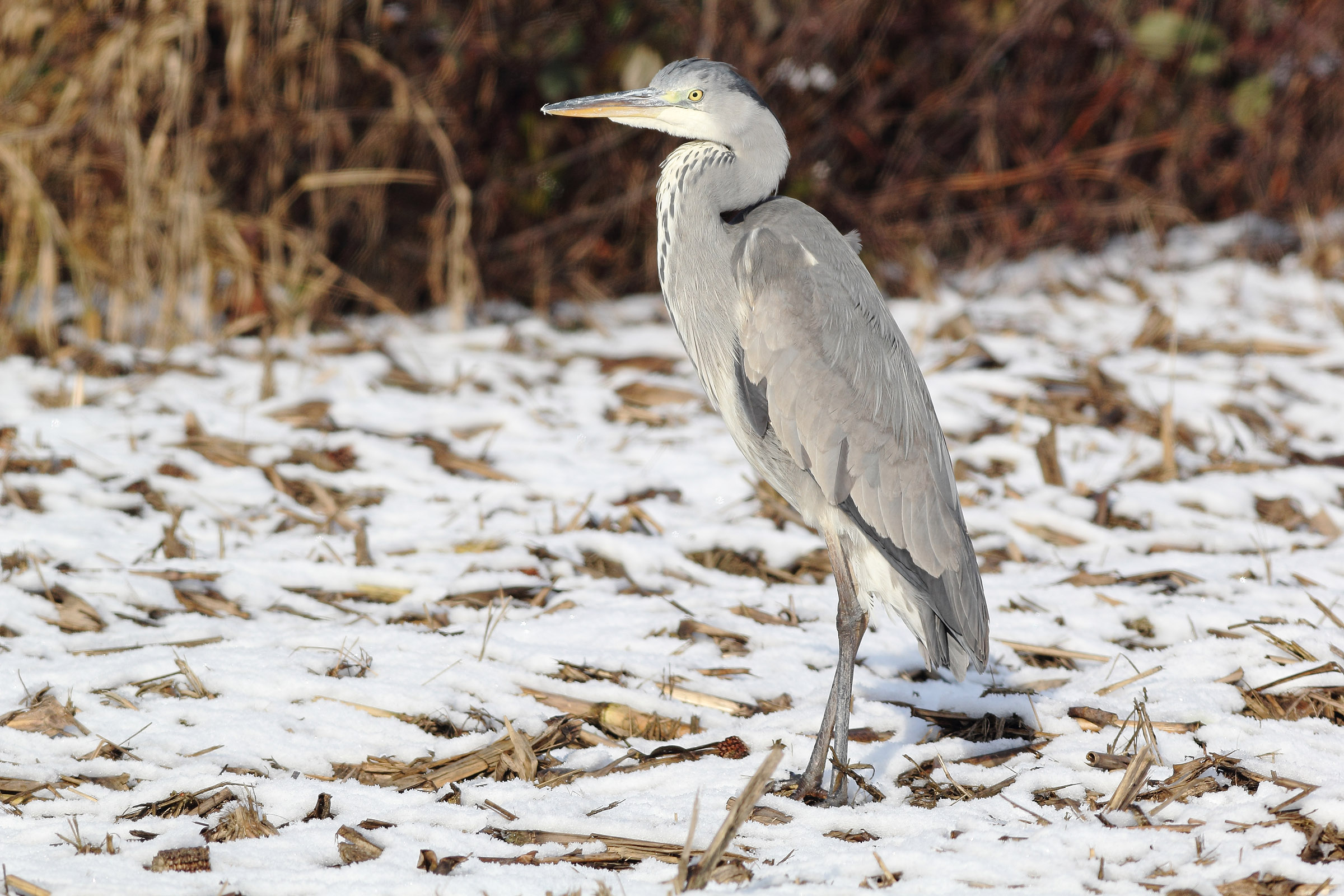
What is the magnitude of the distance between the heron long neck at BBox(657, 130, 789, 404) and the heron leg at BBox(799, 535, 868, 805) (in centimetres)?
67

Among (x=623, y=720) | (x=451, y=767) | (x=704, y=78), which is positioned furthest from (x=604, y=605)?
(x=704, y=78)

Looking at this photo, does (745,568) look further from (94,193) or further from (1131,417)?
(94,193)

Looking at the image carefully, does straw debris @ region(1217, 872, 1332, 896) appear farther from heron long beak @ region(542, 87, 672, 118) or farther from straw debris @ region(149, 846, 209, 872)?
heron long beak @ region(542, 87, 672, 118)

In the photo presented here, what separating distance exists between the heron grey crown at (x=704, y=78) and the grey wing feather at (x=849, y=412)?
0.52 meters

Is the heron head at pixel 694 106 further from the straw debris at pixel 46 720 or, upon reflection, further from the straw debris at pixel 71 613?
the straw debris at pixel 46 720

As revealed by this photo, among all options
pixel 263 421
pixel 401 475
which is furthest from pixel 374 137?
pixel 401 475

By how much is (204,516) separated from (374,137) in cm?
248

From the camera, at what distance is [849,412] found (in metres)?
2.96

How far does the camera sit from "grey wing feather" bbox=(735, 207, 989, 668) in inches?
116

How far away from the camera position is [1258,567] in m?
3.68

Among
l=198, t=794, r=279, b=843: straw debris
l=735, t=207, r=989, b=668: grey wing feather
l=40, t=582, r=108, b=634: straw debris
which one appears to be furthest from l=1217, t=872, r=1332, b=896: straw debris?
l=40, t=582, r=108, b=634: straw debris

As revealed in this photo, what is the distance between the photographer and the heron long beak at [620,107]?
11.0 feet

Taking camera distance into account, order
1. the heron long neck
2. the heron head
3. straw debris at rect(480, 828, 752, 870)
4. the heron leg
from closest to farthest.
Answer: straw debris at rect(480, 828, 752, 870) → the heron leg → the heron long neck → the heron head

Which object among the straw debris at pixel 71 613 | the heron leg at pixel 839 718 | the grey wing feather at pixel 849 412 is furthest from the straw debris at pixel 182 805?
the grey wing feather at pixel 849 412
